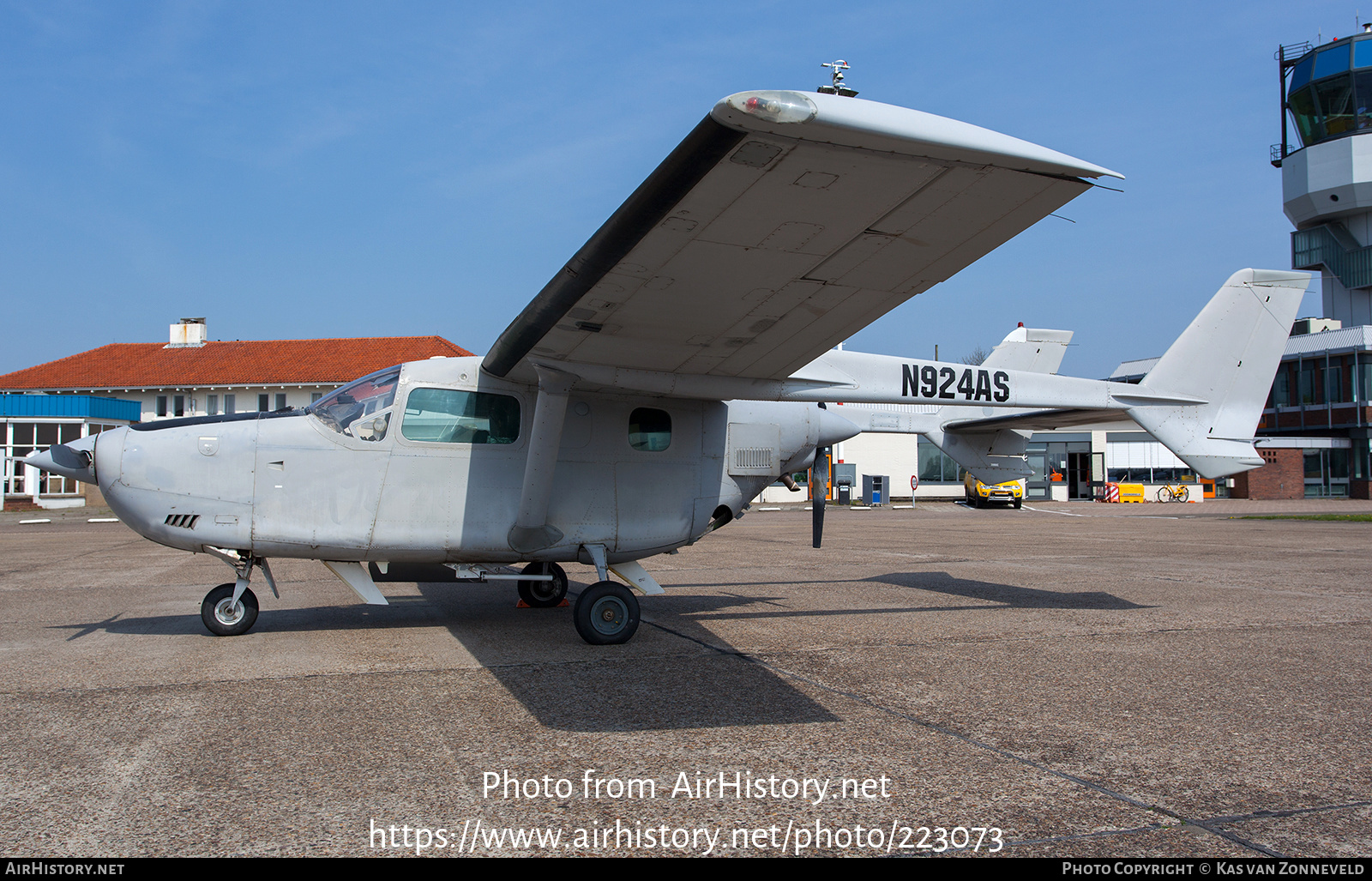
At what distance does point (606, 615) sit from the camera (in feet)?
22.5

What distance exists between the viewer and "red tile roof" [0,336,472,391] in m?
43.8

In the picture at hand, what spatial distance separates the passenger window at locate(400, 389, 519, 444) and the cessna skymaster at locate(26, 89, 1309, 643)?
2 centimetres

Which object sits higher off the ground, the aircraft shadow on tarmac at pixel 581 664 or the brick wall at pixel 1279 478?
the brick wall at pixel 1279 478

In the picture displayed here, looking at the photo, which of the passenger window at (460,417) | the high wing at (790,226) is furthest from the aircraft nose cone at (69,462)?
the high wing at (790,226)

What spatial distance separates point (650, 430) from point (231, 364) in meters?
44.6

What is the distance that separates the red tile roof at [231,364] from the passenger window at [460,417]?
3811 centimetres

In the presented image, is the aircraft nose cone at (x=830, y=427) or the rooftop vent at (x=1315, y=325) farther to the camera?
the rooftop vent at (x=1315, y=325)

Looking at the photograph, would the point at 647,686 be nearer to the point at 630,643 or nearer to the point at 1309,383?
the point at 630,643

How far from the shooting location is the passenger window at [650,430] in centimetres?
773

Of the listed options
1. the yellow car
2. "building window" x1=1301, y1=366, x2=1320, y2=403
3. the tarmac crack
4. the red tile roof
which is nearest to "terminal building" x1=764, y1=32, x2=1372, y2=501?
"building window" x1=1301, y1=366, x2=1320, y2=403

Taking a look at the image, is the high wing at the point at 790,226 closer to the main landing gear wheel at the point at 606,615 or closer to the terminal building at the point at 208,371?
the main landing gear wheel at the point at 606,615

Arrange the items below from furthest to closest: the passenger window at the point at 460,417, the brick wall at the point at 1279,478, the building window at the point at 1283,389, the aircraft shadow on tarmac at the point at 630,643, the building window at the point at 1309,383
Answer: the building window at the point at 1283,389 → the building window at the point at 1309,383 → the brick wall at the point at 1279,478 → the passenger window at the point at 460,417 → the aircraft shadow on tarmac at the point at 630,643

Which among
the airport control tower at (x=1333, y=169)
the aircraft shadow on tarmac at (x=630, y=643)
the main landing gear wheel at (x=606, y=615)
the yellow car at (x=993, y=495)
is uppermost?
the airport control tower at (x=1333, y=169)
